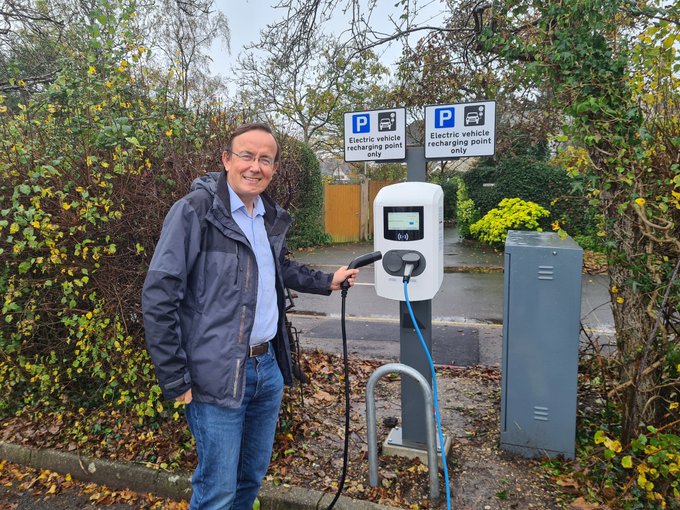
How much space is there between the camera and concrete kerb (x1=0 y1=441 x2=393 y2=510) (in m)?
2.72

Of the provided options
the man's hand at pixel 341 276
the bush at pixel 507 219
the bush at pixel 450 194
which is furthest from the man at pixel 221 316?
the bush at pixel 450 194

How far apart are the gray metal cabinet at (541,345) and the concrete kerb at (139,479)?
1050 millimetres

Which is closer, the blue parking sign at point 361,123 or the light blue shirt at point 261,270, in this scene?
the light blue shirt at point 261,270

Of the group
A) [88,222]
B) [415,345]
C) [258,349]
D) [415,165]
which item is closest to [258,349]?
[258,349]

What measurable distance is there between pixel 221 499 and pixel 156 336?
0.76 meters

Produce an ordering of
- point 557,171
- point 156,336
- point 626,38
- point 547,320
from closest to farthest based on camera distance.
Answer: point 156,336 → point 626,38 → point 547,320 → point 557,171

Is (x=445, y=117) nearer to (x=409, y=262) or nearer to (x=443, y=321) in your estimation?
(x=409, y=262)

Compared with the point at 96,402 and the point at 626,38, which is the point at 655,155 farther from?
the point at 96,402

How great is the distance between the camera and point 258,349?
204cm

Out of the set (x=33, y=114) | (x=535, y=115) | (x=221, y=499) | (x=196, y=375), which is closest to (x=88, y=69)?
(x=33, y=114)

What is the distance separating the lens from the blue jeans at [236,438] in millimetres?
1933

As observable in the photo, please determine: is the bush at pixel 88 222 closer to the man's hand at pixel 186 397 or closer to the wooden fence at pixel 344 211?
the man's hand at pixel 186 397

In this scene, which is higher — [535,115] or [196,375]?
[535,115]

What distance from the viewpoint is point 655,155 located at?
2463 mm
